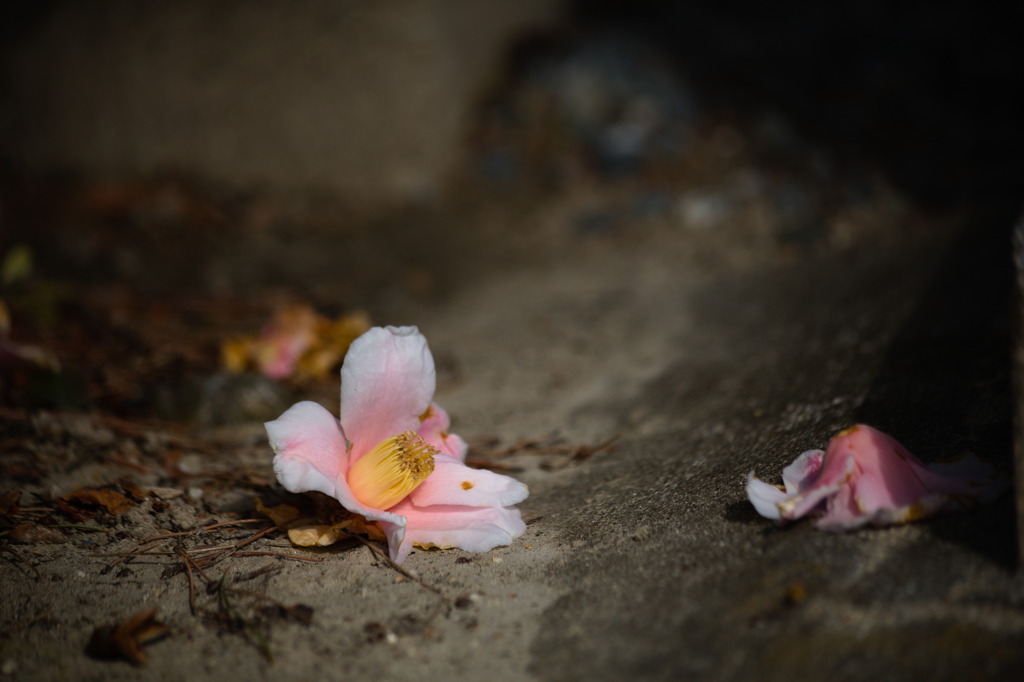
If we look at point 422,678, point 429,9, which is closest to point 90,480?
point 422,678

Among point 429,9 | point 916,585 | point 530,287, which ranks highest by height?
point 429,9

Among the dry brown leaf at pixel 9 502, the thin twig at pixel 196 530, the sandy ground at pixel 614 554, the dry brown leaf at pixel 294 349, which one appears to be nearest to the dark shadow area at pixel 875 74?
the sandy ground at pixel 614 554

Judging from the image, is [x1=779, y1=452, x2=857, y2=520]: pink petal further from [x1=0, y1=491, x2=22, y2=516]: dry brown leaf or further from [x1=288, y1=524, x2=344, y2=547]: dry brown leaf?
[x1=0, y1=491, x2=22, y2=516]: dry brown leaf

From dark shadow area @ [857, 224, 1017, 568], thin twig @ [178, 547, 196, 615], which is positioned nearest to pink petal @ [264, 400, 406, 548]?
thin twig @ [178, 547, 196, 615]

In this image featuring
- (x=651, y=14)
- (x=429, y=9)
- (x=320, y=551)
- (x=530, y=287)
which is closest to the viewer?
(x=320, y=551)

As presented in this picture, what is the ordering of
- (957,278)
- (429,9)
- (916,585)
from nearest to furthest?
(916,585) < (957,278) < (429,9)

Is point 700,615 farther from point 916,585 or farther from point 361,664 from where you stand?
point 361,664

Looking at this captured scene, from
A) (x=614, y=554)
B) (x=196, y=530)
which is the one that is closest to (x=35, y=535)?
(x=196, y=530)

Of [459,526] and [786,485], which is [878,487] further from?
[459,526]
